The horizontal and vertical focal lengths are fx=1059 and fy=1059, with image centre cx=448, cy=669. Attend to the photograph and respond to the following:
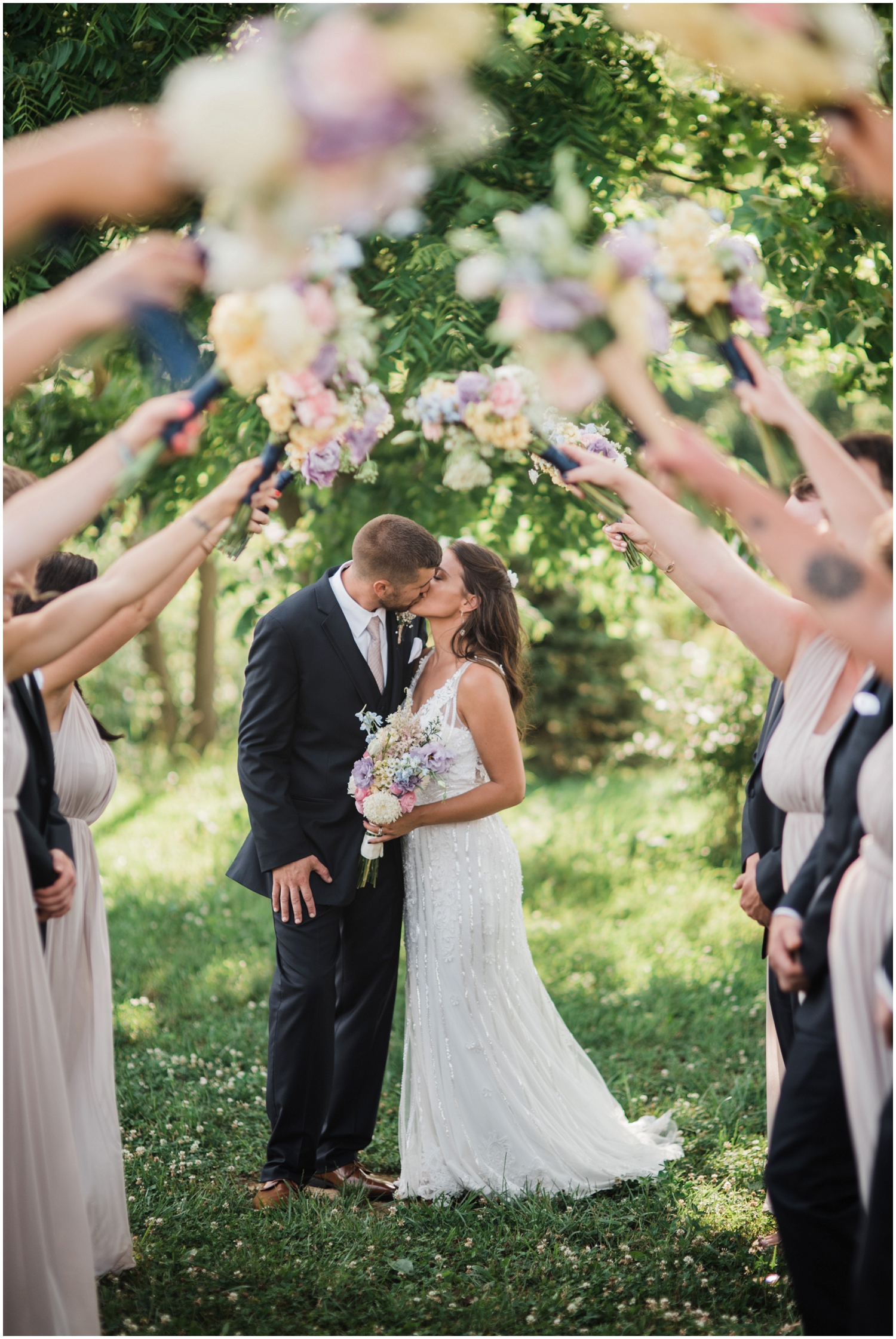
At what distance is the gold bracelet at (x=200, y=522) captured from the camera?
2688mm

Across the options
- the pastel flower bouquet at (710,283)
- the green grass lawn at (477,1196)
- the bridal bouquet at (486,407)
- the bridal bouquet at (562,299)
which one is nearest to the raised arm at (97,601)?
the bridal bouquet at (486,407)

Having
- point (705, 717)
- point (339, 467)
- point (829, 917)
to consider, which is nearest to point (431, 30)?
point (339, 467)

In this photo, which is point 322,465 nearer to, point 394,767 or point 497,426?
point 497,426

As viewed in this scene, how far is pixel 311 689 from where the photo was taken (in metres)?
4.11

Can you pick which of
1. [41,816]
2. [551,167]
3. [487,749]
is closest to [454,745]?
[487,749]

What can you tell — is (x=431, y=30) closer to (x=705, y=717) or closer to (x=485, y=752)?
(x=485, y=752)

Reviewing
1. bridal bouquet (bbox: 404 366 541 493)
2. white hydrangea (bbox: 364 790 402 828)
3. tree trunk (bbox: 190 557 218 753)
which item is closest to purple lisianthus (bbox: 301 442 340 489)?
bridal bouquet (bbox: 404 366 541 493)

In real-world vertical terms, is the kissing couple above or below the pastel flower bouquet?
below

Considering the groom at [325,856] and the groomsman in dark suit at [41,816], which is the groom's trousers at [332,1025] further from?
the groomsman in dark suit at [41,816]

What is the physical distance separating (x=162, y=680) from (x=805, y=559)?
12.7 meters

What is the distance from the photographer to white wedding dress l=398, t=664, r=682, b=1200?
13.0 feet

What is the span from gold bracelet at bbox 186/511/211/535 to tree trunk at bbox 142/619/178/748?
463 inches

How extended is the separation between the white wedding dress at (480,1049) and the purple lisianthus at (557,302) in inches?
74.7

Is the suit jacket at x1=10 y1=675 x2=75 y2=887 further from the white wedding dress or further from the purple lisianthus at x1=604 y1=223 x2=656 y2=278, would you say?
the purple lisianthus at x1=604 y1=223 x2=656 y2=278
